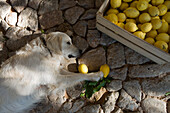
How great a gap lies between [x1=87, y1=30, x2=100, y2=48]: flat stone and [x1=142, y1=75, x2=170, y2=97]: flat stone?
1133 millimetres

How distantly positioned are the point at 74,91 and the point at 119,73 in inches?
34.7

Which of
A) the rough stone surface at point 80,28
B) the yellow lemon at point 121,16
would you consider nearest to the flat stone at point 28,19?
the rough stone surface at point 80,28

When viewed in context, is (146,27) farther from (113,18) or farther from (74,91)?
(74,91)

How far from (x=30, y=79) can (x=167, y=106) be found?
7.35 ft

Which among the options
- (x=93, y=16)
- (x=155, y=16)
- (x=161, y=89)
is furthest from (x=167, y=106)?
(x=93, y=16)

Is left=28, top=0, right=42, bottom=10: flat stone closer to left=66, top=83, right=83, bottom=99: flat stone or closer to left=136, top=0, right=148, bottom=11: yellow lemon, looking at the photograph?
left=66, top=83, right=83, bottom=99: flat stone

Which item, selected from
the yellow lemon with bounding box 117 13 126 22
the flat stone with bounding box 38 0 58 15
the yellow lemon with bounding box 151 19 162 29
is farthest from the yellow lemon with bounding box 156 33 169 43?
the flat stone with bounding box 38 0 58 15

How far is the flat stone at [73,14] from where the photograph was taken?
3047 mm

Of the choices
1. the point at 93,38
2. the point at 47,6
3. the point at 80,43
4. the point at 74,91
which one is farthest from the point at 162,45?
the point at 47,6

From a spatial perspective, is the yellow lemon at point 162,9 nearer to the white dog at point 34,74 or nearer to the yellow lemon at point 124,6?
the yellow lemon at point 124,6

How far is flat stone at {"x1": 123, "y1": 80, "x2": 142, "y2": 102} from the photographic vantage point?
2.52 meters

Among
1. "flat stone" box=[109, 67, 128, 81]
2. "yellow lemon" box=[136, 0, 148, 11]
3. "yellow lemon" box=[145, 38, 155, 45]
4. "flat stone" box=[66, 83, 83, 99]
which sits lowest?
"flat stone" box=[66, 83, 83, 99]

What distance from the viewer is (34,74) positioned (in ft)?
7.45

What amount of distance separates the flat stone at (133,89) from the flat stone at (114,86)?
0.28 feet
